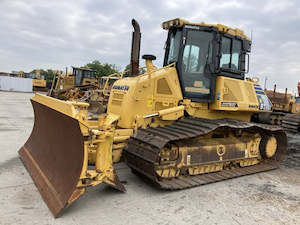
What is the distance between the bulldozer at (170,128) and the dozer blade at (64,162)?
14mm

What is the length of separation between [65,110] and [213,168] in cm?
296

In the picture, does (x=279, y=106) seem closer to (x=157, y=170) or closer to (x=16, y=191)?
(x=157, y=170)

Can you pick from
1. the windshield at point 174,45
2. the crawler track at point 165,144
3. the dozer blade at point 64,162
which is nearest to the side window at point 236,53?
the windshield at point 174,45

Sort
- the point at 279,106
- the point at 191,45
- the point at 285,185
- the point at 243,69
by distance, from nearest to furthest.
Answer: the point at 285,185, the point at 191,45, the point at 243,69, the point at 279,106

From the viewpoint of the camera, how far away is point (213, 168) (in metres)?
4.93

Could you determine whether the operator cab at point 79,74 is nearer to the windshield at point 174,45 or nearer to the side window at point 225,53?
the windshield at point 174,45

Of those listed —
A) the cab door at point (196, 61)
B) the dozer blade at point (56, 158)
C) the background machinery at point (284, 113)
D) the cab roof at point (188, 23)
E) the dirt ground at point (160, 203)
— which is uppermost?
the cab roof at point (188, 23)

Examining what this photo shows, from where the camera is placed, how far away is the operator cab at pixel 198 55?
16.5 feet

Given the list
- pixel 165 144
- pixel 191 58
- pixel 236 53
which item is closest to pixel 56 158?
pixel 165 144

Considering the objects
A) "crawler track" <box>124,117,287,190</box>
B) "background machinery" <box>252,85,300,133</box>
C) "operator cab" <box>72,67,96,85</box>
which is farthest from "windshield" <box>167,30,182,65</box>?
"operator cab" <box>72,67,96,85</box>

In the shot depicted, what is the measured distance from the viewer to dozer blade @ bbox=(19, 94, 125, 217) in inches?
131

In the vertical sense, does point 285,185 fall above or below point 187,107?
below

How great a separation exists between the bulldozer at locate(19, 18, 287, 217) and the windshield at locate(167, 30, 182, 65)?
0.07 ft

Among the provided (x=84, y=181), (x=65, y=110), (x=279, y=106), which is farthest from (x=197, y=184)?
(x=279, y=106)
